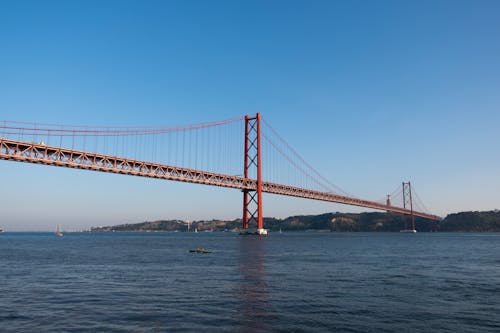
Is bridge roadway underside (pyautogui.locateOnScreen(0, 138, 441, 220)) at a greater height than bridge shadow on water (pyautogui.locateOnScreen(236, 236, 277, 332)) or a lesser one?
greater

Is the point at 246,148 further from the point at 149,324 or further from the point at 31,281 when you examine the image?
the point at 149,324

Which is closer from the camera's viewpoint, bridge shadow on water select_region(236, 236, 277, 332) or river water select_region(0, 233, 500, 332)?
bridge shadow on water select_region(236, 236, 277, 332)

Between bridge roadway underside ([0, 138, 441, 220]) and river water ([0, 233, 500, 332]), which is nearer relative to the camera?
river water ([0, 233, 500, 332])

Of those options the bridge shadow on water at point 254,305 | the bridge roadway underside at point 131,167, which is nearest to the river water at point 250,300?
the bridge shadow on water at point 254,305

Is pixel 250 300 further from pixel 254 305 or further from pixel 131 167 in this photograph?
pixel 131 167

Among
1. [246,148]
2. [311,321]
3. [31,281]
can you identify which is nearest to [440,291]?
[311,321]

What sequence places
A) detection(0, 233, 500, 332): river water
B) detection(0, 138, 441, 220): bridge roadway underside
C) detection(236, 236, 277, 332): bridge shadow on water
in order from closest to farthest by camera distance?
detection(236, 236, 277, 332): bridge shadow on water < detection(0, 233, 500, 332): river water < detection(0, 138, 441, 220): bridge roadway underside

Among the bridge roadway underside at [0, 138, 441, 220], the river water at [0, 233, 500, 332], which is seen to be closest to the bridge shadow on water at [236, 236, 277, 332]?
the river water at [0, 233, 500, 332]

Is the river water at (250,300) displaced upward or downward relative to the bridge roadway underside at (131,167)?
downward

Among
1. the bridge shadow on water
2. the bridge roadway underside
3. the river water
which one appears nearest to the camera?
the bridge shadow on water

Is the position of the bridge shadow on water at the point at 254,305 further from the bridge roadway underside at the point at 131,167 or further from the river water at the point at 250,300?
the bridge roadway underside at the point at 131,167

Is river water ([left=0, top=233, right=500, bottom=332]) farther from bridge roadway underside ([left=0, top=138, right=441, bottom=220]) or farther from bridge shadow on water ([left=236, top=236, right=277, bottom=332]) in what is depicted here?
bridge roadway underside ([left=0, top=138, right=441, bottom=220])
